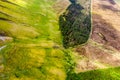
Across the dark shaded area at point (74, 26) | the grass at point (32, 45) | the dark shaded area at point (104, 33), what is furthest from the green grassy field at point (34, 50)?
the dark shaded area at point (104, 33)

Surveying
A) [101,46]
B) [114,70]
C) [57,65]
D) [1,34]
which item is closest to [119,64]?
[114,70]

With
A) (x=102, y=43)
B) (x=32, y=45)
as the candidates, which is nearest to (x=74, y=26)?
(x=102, y=43)

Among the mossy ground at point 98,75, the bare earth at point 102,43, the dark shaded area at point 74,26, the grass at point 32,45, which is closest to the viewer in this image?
the grass at point 32,45

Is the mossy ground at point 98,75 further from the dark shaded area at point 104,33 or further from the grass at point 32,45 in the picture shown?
the dark shaded area at point 104,33

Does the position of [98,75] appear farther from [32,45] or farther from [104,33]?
[104,33]

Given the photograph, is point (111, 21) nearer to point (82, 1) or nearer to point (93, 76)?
point (82, 1)

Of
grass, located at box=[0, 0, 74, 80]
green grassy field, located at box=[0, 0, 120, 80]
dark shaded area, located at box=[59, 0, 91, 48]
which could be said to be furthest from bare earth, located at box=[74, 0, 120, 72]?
grass, located at box=[0, 0, 74, 80]

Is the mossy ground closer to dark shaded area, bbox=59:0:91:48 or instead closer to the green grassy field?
the green grassy field
